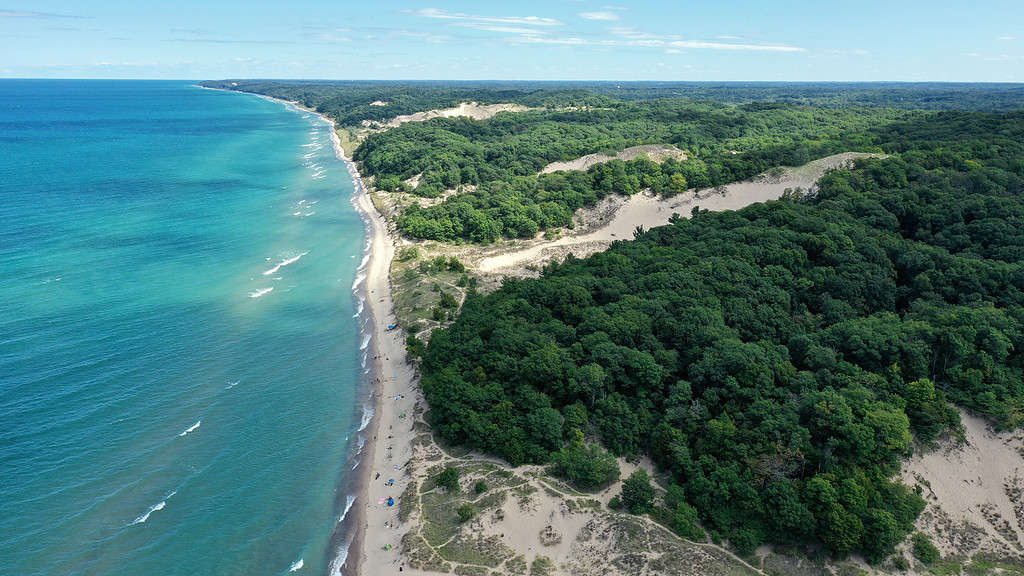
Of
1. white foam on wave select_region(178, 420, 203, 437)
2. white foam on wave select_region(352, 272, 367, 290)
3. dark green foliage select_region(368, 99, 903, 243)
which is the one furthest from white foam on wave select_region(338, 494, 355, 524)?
dark green foliage select_region(368, 99, 903, 243)

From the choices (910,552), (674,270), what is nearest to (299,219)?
(674,270)

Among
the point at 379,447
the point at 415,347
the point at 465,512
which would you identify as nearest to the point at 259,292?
the point at 415,347

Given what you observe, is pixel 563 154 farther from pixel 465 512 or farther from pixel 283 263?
pixel 465 512

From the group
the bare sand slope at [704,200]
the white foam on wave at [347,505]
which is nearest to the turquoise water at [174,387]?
the white foam on wave at [347,505]

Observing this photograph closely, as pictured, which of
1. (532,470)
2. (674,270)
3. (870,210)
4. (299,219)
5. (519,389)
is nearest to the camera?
(532,470)

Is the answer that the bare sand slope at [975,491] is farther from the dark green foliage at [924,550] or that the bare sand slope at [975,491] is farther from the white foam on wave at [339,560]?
the white foam on wave at [339,560]

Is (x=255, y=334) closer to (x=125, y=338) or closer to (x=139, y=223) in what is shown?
(x=125, y=338)
